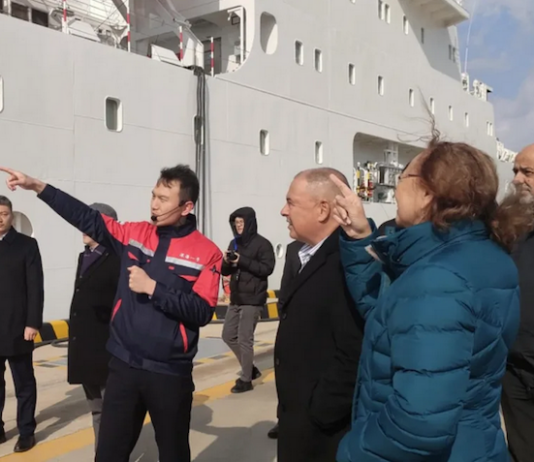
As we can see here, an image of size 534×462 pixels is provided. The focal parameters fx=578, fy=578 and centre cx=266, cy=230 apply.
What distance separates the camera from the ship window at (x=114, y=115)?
8.61 meters

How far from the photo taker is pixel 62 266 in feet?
25.5

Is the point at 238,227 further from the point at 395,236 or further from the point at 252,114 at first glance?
the point at 252,114

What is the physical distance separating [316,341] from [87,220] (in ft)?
4.24

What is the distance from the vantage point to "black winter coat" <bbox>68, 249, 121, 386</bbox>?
11.5 ft

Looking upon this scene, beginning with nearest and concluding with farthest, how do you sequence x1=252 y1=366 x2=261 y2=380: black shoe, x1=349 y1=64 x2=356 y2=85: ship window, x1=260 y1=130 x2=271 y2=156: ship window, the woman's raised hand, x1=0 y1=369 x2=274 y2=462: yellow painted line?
the woman's raised hand → x1=0 y1=369 x2=274 y2=462: yellow painted line → x1=252 y1=366 x2=261 y2=380: black shoe → x1=260 y1=130 x2=271 y2=156: ship window → x1=349 y1=64 x2=356 y2=85: ship window

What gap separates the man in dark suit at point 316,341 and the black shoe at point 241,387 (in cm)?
330

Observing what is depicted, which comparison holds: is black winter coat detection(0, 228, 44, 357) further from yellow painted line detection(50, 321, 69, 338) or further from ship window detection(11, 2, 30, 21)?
ship window detection(11, 2, 30, 21)

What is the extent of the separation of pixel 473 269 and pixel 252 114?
9.69m

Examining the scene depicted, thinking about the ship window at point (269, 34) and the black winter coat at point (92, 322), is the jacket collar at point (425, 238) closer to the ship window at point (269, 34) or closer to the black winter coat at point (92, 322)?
the black winter coat at point (92, 322)

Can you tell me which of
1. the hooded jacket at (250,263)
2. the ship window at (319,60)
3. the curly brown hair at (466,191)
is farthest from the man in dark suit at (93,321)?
the ship window at (319,60)

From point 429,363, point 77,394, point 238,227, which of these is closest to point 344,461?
point 429,363

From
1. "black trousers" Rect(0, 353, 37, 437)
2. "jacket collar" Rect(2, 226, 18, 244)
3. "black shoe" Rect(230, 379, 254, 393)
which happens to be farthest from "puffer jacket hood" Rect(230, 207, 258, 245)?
"black trousers" Rect(0, 353, 37, 437)

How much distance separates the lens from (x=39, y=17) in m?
8.70

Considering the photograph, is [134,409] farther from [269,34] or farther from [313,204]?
[269,34]
